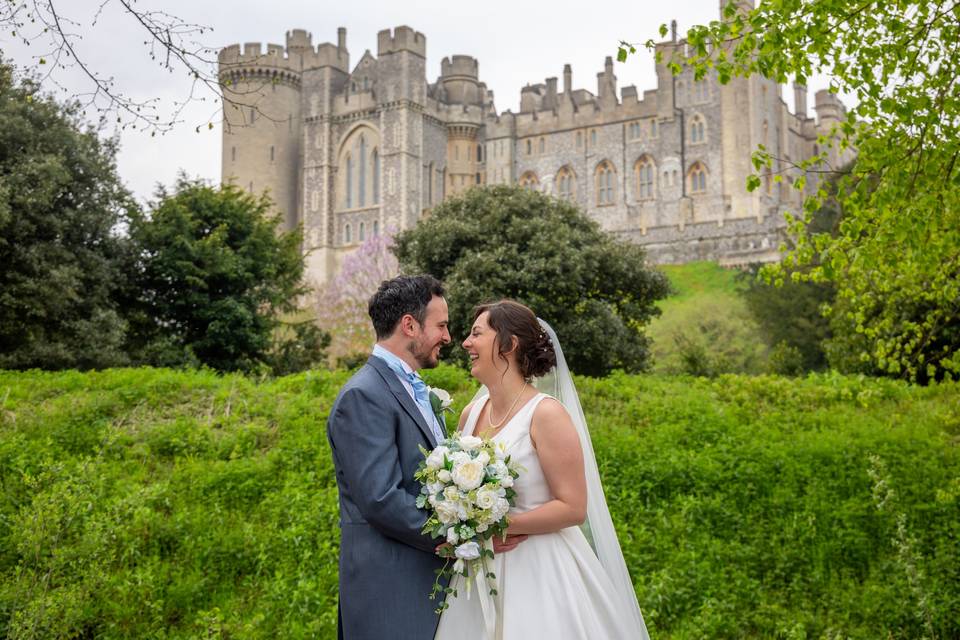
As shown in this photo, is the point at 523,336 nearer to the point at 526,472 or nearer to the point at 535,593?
the point at 526,472

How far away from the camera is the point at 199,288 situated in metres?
18.0

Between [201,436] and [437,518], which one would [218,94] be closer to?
[437,518]

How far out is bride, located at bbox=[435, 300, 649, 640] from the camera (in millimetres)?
3457

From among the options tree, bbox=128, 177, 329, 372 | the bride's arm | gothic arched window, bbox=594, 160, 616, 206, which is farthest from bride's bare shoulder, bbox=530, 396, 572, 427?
gothic arched window, bbox=594, 160, 616, 206

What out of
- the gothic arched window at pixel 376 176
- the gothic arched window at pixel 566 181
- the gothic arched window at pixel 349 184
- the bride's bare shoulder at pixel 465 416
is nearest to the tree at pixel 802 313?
the bride's bare shoulder at pixel 465 416

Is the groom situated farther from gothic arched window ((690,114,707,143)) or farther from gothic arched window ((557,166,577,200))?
gothic arched window ((557,166,577,200))

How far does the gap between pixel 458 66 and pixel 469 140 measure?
203 inches

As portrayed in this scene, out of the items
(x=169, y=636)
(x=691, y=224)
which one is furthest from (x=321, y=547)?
(x=691, y=224)

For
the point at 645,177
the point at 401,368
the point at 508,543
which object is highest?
the point at 645,177

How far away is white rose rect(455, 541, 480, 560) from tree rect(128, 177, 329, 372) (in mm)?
14415

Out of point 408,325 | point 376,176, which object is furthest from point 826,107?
point 408,325

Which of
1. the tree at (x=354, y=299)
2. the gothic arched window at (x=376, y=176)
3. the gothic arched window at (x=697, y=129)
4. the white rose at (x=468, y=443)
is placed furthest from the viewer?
the gothic arched window at (x=376, y=176)

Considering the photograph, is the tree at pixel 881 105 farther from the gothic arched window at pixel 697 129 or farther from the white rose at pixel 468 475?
the gothic arched window at pixel 697 129

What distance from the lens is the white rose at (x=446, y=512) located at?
126 inches
